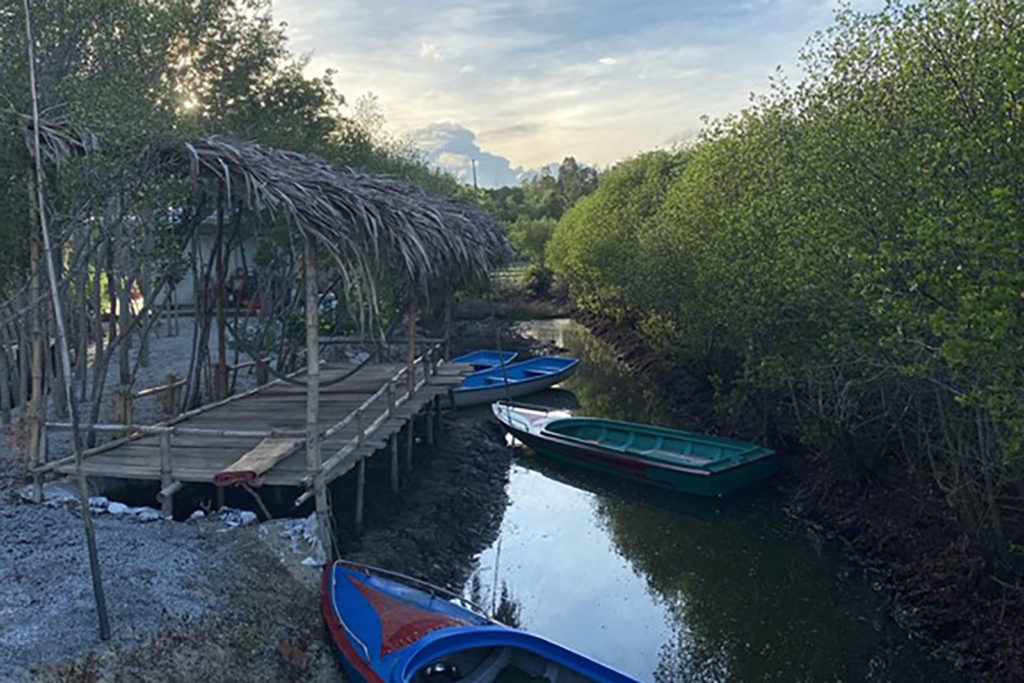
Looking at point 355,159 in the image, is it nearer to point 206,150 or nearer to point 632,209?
point 632,209

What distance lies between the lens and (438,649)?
6.34m

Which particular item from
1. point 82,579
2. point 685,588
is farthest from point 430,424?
point 82,579

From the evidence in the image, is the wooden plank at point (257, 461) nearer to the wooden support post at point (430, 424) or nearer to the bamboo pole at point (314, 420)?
the bamboo pole at point (314, 420)

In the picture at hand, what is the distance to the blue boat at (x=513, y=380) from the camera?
18.3 m

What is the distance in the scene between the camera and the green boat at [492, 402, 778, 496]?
496 inches

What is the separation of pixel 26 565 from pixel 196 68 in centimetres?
1221

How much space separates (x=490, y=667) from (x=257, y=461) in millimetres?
3617

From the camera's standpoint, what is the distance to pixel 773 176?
37.2 ft

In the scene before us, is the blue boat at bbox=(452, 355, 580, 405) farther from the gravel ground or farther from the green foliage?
the gravel ground

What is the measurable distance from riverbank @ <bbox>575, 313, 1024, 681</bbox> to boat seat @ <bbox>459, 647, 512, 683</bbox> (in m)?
4.96

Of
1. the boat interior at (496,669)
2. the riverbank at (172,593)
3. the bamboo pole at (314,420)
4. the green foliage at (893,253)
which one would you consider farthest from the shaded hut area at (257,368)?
the green foliage at (893,253)

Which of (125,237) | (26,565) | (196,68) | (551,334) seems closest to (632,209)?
(551,334)

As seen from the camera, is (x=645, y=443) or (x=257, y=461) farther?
(x=645, y=443)

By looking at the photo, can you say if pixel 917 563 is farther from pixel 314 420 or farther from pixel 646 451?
pixel 314 420
